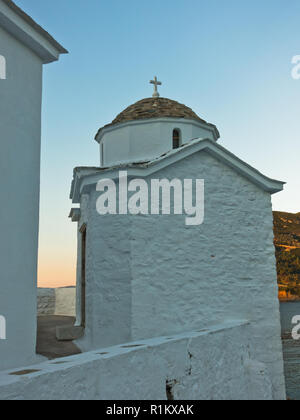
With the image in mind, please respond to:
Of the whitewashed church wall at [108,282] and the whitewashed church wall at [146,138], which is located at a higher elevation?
the whitewashed church wall at [146,138]

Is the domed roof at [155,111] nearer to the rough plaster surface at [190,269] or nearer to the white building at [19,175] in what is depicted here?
the rough plaster surface at [190,269]

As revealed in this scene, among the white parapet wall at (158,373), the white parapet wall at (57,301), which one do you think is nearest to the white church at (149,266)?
the white parapet wall at (158,373)

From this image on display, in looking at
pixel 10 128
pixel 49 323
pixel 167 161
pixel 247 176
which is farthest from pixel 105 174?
pixel 49 323

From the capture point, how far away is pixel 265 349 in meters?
8.09

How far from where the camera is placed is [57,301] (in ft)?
50.3

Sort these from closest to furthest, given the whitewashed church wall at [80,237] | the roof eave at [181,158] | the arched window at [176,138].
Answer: the roof eave at [181,158] → the whitewashed church wall at [80,237] → the arched window at [176,138]

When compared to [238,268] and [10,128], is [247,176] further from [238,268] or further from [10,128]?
[10,128]

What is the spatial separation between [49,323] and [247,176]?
6.89m

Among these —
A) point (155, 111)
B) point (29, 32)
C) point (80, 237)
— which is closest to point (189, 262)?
point (80, 237)

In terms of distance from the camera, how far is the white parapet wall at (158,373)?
3.67 meters

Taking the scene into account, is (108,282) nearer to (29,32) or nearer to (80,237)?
(80,237)

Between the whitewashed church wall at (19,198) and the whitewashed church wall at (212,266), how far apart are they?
1.99m

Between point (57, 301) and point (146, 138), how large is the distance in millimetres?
8247

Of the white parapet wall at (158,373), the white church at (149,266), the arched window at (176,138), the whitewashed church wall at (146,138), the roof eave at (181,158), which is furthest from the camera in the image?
the arched window at (176,138)
